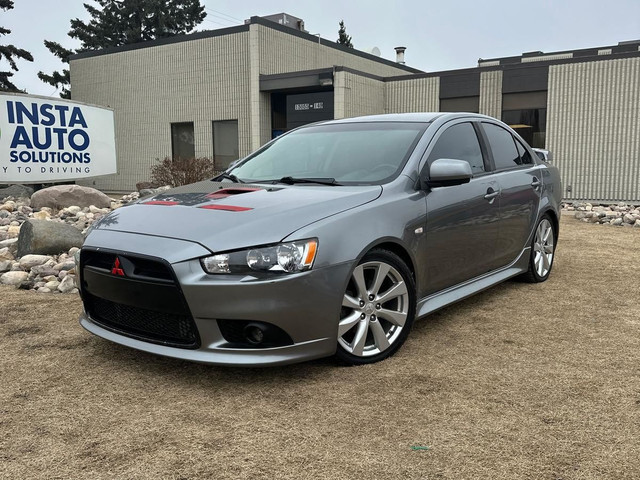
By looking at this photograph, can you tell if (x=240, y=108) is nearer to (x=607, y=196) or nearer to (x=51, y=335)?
(x=607, y=196)

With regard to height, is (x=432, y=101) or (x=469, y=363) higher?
(x=432, y=101)

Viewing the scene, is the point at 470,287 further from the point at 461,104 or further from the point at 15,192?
the point at 461,104

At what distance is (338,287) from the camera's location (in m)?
3.12

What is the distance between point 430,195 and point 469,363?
3.72 feet

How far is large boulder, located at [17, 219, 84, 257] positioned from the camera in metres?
Result: 6.75

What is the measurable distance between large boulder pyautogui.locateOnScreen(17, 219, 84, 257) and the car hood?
3527mm

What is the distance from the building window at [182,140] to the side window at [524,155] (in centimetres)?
1853

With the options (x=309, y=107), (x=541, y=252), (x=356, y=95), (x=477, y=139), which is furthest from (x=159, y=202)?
(x=309, y=107)

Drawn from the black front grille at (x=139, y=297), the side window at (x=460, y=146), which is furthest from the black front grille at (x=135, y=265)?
the side window at (x=460, y=146)

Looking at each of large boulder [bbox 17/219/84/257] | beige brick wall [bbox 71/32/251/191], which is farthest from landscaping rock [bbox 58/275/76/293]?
beige brick wall [bbox 71/32/251/191]

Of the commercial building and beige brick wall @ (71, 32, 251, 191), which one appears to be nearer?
the commercial building

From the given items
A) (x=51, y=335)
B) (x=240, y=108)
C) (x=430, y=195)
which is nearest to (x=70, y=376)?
(x=51, y=335)

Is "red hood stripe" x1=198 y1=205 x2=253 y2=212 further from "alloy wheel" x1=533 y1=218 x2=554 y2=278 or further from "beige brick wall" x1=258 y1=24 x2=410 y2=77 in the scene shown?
"beige brick wall" x1=258 y1=24 x2=410 y2=77

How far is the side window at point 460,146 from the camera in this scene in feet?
13.8
